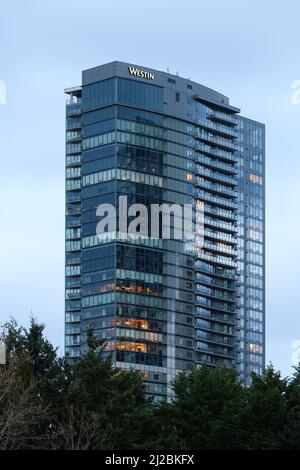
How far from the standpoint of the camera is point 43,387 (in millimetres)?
118062

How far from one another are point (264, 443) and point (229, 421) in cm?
505

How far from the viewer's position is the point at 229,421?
12338 centimetres

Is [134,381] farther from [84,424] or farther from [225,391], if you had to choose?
[84,424]

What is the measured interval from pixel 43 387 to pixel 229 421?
18.9 metres

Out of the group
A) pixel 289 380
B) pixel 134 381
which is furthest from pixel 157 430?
pixel 289 380
